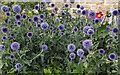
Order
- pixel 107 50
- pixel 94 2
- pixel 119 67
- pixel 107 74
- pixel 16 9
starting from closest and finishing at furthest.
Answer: pixel 119 67
pixel 107 74
pixel 107 50
pixel 16 9
pixel 94 2

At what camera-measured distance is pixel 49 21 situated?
52.8 inches

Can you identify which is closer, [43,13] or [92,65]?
[92,65]

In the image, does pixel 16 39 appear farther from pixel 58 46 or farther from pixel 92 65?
pixel 92 65

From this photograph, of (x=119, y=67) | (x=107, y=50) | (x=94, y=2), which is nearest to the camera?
(x=119, y=67)

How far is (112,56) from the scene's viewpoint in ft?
2.99

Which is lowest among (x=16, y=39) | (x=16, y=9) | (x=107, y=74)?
(x=107, y=74)

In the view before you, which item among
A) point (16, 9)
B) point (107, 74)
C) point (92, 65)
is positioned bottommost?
point (107, 74)

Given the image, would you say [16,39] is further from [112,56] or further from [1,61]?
[112,56]

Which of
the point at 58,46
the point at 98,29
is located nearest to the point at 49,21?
the point at 58,46

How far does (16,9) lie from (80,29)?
2.18 ft

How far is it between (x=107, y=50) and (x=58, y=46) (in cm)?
44

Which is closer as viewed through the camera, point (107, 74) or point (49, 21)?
point (107, 74)

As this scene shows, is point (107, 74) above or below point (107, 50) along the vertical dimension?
below

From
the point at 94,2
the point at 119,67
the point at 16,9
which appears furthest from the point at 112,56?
the point at 94,2
